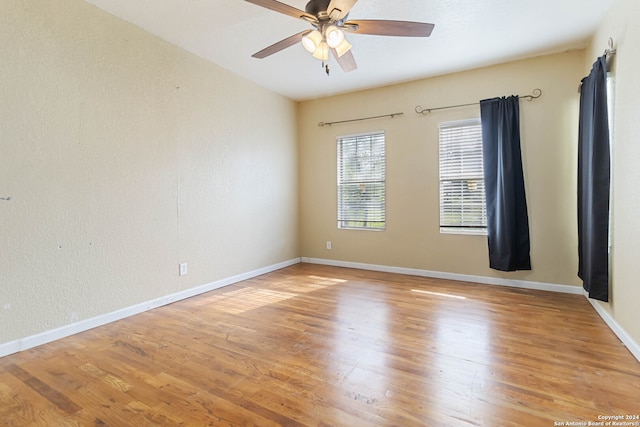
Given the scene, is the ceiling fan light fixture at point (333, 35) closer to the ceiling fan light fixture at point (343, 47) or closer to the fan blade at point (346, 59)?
the ceiling fan light fixture at point (343, 47)

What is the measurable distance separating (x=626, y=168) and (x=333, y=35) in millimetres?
2329

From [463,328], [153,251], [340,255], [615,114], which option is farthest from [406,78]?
[153,251]

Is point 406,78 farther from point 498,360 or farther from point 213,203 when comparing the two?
point 498,360

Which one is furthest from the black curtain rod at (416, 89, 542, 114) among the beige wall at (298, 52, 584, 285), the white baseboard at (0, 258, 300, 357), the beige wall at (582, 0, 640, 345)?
the white baseboard at (0, 258, 300, 357)

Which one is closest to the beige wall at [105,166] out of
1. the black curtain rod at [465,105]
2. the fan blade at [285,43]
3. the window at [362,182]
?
the fan blade at [285,43]

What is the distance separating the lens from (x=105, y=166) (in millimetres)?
2746

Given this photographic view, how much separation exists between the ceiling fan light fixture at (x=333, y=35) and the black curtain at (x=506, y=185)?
246cm

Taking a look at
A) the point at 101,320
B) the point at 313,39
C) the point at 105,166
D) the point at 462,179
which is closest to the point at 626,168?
the point at 462,179

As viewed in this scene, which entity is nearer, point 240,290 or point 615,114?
point 615,114

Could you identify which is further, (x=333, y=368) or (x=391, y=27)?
(x=391, y=27)

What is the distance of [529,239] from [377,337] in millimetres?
2483

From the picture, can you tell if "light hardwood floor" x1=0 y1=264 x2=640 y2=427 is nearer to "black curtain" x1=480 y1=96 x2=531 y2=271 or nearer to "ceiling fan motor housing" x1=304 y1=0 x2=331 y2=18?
"black curtain" x1=480 y1=96 x2=531 y2=271

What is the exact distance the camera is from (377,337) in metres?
2.42

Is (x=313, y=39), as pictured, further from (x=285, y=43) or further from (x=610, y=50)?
(x=610, y=50)
